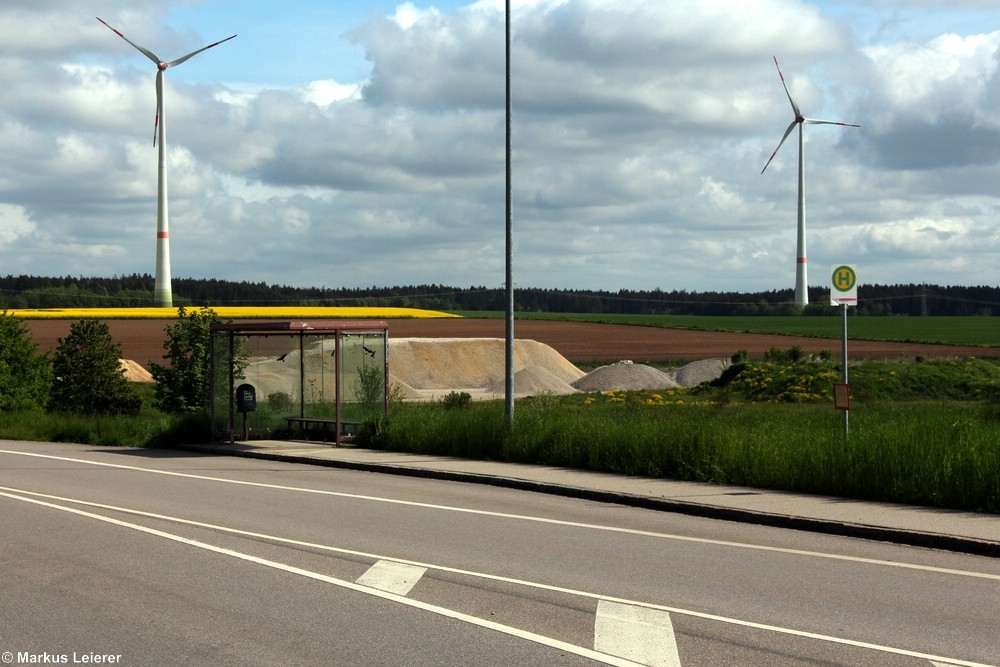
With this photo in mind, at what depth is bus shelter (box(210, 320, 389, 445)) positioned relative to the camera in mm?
23688

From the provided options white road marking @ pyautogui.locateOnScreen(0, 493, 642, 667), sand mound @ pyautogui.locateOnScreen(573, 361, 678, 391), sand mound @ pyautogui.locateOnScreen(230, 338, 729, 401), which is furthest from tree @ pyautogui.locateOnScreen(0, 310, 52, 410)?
white road marking @ pyautogui.locateOnScreen(0, 493, 642, 667)

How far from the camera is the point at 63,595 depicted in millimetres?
8867

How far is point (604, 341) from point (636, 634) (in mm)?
73644

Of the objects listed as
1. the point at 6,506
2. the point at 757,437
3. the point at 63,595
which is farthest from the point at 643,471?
the point at 63,595

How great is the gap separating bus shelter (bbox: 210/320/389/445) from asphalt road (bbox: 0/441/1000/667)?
29.7 ft

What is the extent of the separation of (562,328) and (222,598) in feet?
277

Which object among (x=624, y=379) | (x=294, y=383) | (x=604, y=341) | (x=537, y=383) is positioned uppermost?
(x=294, y=383)

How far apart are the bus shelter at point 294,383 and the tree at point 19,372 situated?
14.1 m

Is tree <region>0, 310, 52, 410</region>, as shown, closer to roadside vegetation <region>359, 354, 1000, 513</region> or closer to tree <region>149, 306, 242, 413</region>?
tree <region>149, 306, 242, 413</region>

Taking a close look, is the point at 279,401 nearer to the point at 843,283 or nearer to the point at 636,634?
the point at 843,283

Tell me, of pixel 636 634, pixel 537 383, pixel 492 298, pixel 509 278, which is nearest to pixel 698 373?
pixel 537 383

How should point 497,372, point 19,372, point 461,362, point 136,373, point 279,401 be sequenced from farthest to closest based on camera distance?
point 136,373, point 497,372, point 461,362, point 19,372, point 279,401

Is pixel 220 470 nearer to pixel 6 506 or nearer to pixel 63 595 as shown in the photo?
pixel 6 506

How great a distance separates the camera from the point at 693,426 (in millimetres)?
17938
